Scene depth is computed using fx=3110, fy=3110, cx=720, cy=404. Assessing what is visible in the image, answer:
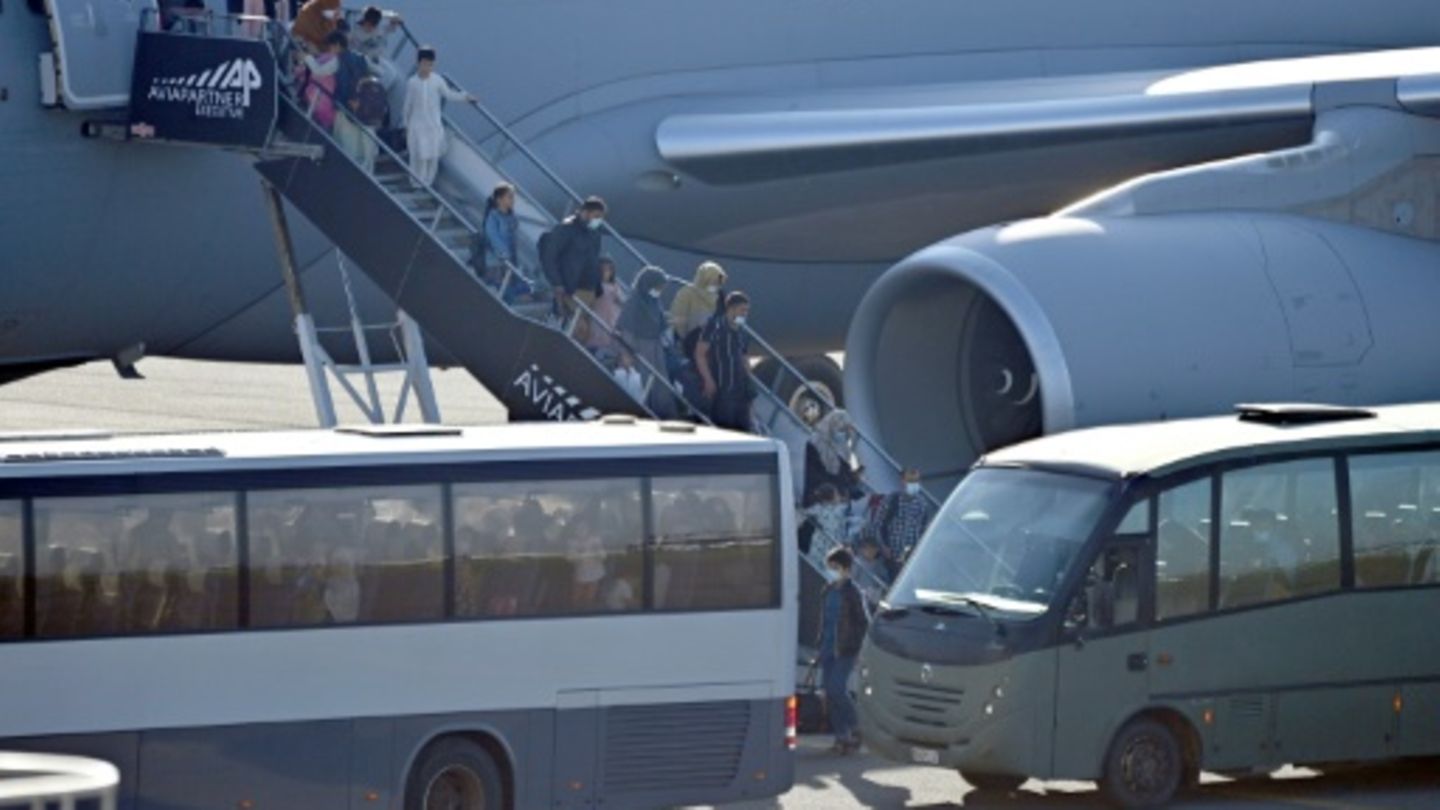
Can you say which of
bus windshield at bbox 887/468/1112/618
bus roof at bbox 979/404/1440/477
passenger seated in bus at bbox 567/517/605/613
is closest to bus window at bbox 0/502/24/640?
passenger seated in bus at bbox 567/517/605/613

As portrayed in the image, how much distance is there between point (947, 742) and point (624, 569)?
2065 millimetres

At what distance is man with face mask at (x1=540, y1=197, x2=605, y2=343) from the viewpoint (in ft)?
70.3

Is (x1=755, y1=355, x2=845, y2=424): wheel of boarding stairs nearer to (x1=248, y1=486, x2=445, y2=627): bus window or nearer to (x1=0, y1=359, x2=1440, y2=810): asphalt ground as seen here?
(x1=0, y1=359, x2=1440, y2=810): asphalt ground

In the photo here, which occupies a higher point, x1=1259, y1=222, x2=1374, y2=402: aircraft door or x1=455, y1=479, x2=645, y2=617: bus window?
x1=1259, y1=222, x2=1374, y2=402: aircraft door

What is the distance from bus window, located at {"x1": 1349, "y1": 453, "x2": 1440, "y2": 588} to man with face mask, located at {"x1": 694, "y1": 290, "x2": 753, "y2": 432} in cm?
475

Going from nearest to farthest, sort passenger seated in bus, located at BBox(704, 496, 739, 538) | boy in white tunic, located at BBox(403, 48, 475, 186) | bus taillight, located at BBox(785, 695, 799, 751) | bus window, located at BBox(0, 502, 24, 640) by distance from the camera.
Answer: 1. bus window, located at BBox(0, 502, 24, 640)
2. bus taillight, located at BBox(785, 695, 799, 751)
3. passenger seated in bus, located at BBox(704, 496, 739, 538)
4. boy in white tunic, located at BBox(403, 48, 475, 186)

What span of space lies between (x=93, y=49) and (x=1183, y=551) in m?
8.16

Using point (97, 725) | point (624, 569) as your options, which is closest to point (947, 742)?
point (624, 569)

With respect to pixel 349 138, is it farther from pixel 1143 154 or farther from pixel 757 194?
pixel 1143 154

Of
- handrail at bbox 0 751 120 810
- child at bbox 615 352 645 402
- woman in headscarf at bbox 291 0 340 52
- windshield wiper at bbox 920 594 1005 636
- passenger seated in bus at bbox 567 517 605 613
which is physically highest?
woman in headscarf at bbox 291 0 340 52

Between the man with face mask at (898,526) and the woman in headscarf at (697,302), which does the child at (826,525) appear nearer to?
the man with face mask at (898,526)

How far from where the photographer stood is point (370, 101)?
71.4 ft

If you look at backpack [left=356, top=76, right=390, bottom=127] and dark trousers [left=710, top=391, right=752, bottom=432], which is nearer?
dark trousers [left=710, top=391, right=752, bottom=432]

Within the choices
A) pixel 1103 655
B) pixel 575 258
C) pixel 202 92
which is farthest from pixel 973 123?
pixel 1103 655
